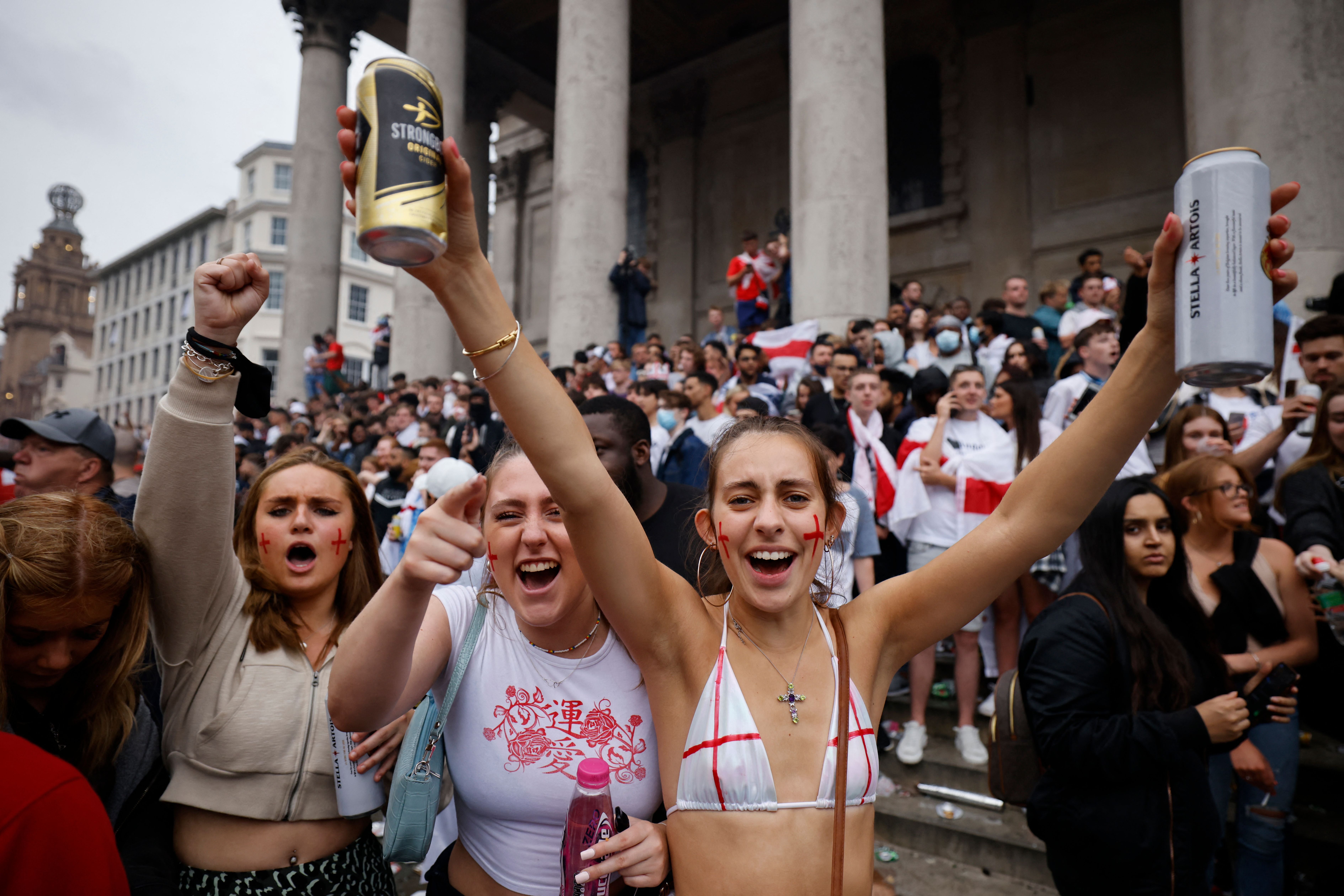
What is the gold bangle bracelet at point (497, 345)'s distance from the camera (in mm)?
1428

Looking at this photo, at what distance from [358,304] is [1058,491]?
2326 inches

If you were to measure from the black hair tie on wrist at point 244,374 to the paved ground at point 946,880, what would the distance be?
12.8ft

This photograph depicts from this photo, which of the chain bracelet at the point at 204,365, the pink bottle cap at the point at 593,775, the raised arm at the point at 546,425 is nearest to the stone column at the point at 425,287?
the chain bracelet at the point at 204,365

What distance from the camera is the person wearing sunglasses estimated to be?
345 cm

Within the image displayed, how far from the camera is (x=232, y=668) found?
7.17 feet

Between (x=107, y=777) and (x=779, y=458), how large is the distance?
1.96m

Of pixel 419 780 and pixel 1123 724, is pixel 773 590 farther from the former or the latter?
pixel 1123 724

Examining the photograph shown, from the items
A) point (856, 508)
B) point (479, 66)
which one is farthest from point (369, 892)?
point (479, 66)

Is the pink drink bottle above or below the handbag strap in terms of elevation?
below

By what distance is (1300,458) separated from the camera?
407 cm

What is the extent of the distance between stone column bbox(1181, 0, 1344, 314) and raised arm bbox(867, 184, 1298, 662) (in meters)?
8.16

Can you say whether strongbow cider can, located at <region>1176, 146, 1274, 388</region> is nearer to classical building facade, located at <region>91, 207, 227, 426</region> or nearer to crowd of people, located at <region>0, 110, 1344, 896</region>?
crowd of people, located at <region>0, 110, 1344, 896</region>

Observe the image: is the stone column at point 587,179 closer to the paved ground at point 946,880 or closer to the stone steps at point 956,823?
the stone steps at point 956,823

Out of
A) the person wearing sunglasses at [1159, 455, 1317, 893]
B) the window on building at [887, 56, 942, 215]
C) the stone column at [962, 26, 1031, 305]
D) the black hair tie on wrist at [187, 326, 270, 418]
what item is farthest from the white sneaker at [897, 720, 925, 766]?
the window on building at [887, 56, 942, 215]
